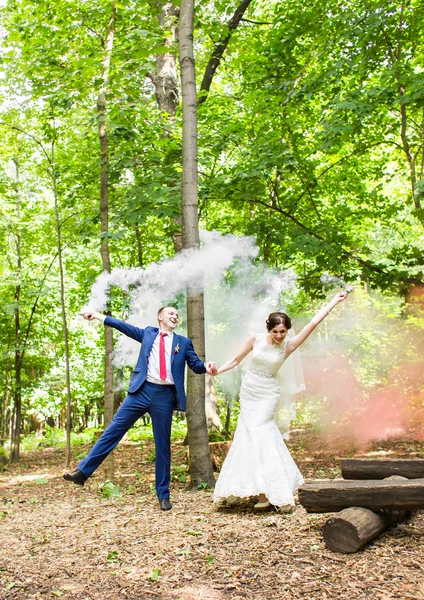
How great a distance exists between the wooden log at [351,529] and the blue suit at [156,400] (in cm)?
223

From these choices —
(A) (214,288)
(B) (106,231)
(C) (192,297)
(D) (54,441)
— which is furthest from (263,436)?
(D) (54,441)

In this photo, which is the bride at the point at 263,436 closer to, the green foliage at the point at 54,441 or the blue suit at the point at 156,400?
the blue suit at the point at 156,400

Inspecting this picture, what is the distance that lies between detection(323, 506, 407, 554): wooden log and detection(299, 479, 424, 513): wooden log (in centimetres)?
11

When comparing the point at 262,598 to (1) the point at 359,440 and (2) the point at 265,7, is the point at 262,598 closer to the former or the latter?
(1) the point at 359,440

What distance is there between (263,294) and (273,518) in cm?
610

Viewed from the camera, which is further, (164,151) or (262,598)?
(164,151)

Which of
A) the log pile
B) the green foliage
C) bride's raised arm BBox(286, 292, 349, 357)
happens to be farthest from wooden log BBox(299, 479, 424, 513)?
the green foliage

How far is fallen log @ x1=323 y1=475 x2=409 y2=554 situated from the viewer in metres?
3.83

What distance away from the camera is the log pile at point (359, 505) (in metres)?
3.86

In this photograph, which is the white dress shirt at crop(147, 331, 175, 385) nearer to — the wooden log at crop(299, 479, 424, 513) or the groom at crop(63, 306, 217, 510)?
the groom at crop(63, 306, 217, 510)

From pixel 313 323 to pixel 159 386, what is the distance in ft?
5.58

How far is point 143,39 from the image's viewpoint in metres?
7.63

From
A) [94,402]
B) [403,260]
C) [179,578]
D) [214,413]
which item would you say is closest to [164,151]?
[403,260]

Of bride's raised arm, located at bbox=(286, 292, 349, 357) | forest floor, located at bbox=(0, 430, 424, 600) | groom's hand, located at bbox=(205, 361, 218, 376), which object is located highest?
bride's raised arm, located at bbox=(286, 292, 349, 357)
